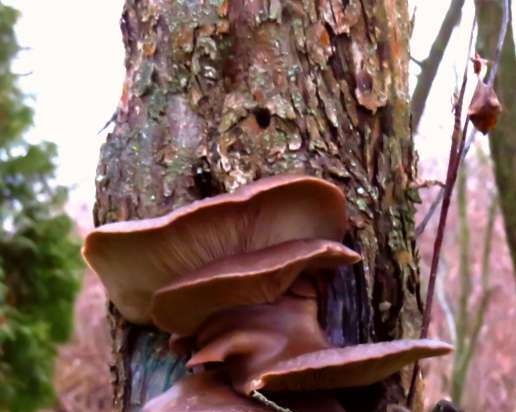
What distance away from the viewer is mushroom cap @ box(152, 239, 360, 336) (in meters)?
1.42

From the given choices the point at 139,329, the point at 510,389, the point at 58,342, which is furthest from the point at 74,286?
the point at 510,389

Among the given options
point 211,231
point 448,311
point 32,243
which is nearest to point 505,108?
point 211,231

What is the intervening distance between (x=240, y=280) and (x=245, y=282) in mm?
23

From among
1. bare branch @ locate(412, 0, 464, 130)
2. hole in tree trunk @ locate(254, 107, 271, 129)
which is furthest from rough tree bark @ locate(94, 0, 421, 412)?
bare branch @ locate(412, 0, 464, 130)

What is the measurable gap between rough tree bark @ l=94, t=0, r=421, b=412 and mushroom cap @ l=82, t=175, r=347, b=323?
14 centimetres

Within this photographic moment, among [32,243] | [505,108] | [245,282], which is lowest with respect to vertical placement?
[32,243]

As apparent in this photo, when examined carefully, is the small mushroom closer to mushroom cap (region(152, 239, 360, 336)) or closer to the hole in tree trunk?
mushroom cap (region(152, 239, 360, 336))

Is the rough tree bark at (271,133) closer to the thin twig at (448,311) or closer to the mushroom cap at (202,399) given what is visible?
the mushroom cap at (202,399)

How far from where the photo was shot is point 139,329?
1.75 m

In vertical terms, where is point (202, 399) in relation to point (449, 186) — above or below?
below

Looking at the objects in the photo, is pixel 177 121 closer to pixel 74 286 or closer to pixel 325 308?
pixel 325 308

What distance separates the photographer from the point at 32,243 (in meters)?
6.33

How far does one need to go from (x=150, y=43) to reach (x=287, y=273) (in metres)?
0.63

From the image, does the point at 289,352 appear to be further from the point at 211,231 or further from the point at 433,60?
the point at 433,60
